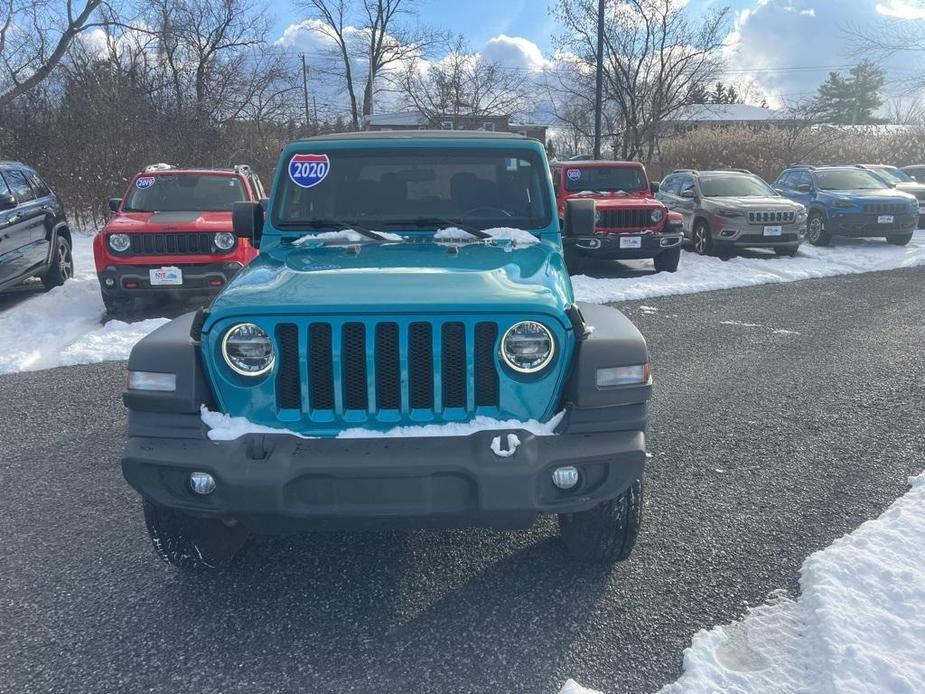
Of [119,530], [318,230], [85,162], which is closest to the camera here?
[119,530]

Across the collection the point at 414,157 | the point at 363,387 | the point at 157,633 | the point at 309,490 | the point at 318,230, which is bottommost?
the point at 157,633

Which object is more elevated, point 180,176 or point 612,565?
point 180,176

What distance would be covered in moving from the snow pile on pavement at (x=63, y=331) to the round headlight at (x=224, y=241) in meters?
1.05

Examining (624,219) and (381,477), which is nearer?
(381,477)

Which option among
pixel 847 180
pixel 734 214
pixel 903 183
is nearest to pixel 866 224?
pixel 847 180

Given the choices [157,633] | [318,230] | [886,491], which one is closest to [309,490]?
[157,633]

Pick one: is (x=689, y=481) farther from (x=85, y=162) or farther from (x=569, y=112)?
(x=569, y=112)

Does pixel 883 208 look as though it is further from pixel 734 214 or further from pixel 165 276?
pixel 165 276

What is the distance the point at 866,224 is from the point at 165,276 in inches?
509

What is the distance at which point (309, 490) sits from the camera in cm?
247

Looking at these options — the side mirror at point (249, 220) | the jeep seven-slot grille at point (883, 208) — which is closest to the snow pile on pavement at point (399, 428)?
the side mirror at point (249, 220)

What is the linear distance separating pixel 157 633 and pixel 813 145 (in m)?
29.3

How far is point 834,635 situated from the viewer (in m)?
2.51

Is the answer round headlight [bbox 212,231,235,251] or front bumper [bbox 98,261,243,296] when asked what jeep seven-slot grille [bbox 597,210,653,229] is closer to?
round headlight [bbox 212,231,235,251]
